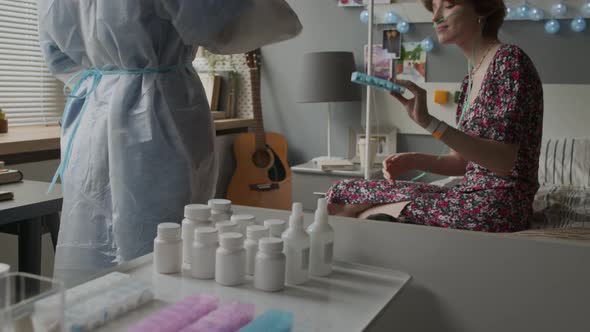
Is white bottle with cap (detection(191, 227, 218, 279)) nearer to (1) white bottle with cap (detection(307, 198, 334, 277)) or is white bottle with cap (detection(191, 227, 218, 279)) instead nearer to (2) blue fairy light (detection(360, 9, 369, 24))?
(1) white bottle with cap (detection(307, 198, 334, 277))

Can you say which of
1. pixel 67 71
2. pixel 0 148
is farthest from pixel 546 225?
pixel 0 148

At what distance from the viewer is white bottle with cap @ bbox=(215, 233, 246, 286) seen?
997mm

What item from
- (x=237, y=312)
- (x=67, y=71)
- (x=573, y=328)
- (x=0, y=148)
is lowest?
(x=573, y=328)

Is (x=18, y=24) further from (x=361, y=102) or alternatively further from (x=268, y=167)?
(x=361, y=102)

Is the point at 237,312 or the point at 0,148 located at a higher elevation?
the point at 0,148

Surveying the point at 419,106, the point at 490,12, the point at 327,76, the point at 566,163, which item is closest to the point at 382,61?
the point at 327,76

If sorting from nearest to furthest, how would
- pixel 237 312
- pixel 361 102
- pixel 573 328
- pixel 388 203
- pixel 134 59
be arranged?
pixel 237 312, pixel 573 328, pixel 134 59, pixel 388 203, pixel 361 102

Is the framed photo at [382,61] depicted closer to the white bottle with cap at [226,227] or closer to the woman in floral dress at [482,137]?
the woman in floral dress at [482,137]

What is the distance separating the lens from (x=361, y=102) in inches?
145

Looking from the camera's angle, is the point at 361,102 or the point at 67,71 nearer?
the point at 67,71

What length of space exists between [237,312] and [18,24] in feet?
8.46

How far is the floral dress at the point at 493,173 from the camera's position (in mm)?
1485

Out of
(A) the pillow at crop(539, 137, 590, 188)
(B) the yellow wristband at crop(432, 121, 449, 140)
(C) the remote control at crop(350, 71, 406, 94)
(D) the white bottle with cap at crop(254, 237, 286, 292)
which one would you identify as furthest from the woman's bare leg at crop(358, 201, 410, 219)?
(A) the pillow at crop(539, 137, 590, 188)

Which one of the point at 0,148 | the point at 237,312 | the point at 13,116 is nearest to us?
the point at 237,312
